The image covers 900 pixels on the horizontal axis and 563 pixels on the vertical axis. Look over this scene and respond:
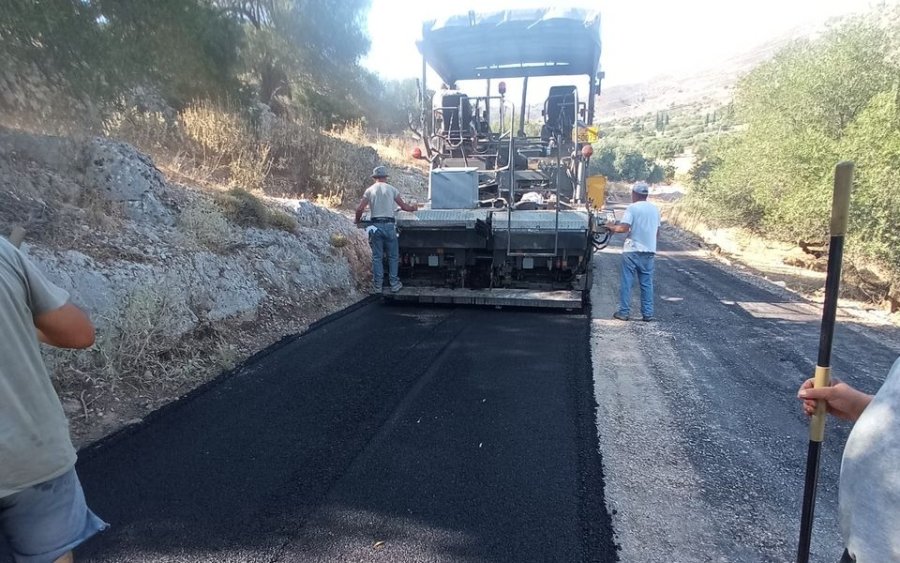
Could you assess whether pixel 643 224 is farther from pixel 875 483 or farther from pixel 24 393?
pixel 24 393

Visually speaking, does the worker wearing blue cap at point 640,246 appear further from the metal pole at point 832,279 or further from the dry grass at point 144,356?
the metal pole at point 832,279

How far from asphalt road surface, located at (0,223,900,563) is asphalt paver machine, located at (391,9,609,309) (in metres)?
1.61

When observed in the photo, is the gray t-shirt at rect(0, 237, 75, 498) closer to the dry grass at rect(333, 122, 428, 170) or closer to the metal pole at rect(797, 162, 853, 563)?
the metal pole at rect(797, 162, 853, 563)

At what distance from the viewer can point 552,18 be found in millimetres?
6816

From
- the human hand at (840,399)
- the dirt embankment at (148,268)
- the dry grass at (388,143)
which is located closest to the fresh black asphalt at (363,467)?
the dirt embankment at (148,268)

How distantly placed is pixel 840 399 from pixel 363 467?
2271mm

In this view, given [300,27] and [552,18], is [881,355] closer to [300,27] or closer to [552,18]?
[552,18]

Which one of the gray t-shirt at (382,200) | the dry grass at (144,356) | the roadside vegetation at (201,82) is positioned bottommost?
the dry grass at (144,356)

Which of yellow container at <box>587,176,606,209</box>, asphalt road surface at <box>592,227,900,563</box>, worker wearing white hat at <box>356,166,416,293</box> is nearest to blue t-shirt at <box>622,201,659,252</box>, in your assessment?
asphalt road surface at <box>592,227,900,563</box>

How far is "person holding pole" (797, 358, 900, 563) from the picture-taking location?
3.73 ft

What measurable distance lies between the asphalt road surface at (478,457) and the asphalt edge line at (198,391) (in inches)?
0.8

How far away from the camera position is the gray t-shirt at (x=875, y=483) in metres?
1.13

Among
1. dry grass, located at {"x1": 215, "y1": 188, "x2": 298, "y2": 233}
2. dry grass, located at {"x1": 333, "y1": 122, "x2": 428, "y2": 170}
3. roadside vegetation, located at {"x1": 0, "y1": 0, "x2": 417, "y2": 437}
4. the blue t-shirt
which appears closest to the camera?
roadside vegetation, located at {"x1": 0, "y1": 0, "x2": 417, "y2": 437}

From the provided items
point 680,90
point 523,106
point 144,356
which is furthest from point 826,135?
point 680,90
